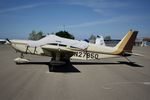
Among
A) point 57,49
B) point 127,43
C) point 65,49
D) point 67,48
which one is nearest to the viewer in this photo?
point 57,49

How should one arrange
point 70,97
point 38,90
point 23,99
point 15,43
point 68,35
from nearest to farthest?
point 23,99, point 70,97, point 38,90, point 15,43, point 68,35

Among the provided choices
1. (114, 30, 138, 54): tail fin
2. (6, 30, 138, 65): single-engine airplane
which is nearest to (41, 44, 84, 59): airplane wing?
(6, 30, 138, 65): single-engine airplane

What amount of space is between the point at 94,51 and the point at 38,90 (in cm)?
923

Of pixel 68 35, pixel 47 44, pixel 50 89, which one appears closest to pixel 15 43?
pixel 47 44

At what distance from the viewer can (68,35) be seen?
220 feet

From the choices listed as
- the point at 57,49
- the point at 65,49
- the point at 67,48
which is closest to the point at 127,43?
the point at 67,48

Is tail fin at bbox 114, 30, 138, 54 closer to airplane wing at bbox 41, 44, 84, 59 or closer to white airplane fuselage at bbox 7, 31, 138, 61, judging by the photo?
white airplane fuselage at bbox 7, 31, 138, 61

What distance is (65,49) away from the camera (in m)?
14.2

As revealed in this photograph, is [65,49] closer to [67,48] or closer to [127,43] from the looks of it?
[67,48]

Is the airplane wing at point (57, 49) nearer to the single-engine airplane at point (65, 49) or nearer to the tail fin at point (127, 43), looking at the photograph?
the single-engine airplane at point (65, 49)

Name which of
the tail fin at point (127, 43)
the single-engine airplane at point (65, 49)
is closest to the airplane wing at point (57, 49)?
the single-engine airplane at point (65, 49)

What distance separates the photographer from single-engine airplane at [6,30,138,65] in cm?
1426

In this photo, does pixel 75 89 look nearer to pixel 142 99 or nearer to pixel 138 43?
pixel 142 99

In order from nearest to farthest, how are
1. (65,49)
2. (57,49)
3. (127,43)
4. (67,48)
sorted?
(57,49) < (65,49) < (67,48) < (127,43)
